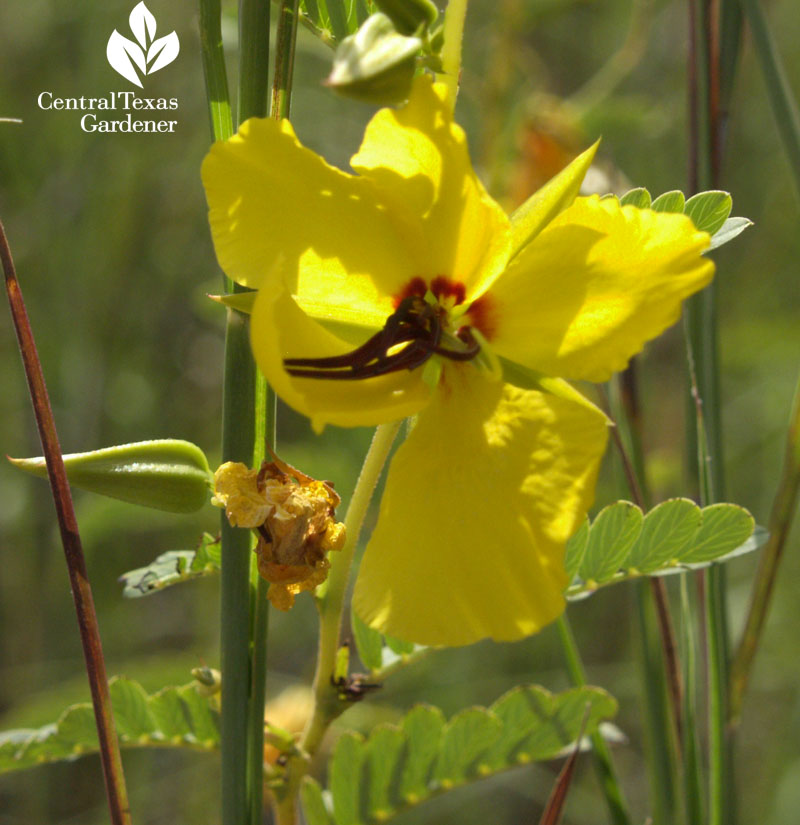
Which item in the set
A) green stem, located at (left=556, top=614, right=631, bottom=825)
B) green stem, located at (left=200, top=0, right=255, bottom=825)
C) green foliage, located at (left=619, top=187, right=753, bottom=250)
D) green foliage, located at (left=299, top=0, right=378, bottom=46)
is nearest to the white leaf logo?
green foliage, located at (left=299, top=0, right=378, bottom=46)

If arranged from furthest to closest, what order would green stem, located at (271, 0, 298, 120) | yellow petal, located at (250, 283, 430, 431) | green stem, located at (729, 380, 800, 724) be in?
green stem, located at (729, 380, 800, 724), green stem, located at (271, 0, 298, 120), yellow petal, located at (250, 283, 430, 431)

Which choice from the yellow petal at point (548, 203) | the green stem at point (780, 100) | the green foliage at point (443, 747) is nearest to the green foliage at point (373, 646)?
the green foliage at point (443, 747)

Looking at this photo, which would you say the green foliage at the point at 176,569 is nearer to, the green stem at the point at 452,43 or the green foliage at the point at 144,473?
the green foliage at the point at 144,473

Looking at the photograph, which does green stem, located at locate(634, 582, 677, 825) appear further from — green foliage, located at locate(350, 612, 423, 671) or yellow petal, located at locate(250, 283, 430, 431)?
yellow petal, located at locate(250, 283, 430, 431)

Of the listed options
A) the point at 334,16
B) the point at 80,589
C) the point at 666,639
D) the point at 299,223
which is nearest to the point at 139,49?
the point at 334,16

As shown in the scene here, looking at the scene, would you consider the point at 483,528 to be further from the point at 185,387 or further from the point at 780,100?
the point at 185,387
